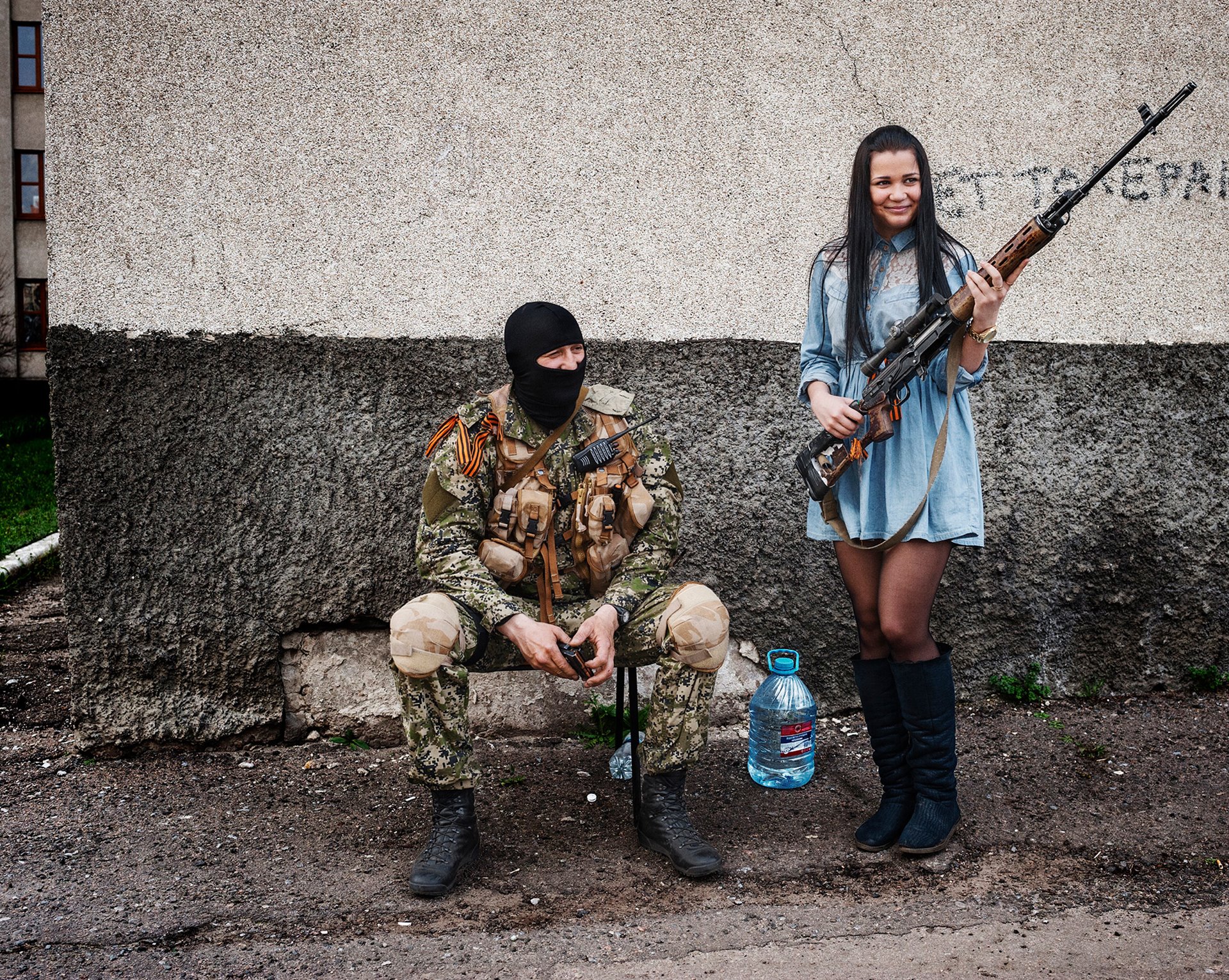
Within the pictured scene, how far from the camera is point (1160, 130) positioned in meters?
3.66

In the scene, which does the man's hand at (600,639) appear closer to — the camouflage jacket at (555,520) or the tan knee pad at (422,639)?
the camouflage jacket at (555,520)

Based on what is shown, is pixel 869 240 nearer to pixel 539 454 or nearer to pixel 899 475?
pixel 899 475

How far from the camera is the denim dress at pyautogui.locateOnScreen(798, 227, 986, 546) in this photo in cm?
264

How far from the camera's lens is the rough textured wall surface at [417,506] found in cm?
336

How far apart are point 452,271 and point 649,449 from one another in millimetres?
998

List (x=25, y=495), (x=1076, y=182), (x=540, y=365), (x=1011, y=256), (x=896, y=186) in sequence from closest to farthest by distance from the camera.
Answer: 1. (x=1011, y=256)
2. (x=896, y=186)
3. (x=540, y=365)
4. (x=1076, y=182)
5. (x=25, y=495)

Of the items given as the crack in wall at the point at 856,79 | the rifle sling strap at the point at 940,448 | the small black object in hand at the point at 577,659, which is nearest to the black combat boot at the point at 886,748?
the rifle sling strap at the point at 940,448

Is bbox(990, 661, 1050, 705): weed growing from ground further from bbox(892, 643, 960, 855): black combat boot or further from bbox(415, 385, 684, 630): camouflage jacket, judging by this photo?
bbox(415, 385, 684, 630): camouflage jacket

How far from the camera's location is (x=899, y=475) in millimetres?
2670

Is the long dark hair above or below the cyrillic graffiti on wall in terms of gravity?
below

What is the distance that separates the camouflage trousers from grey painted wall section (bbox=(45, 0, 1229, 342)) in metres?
1.12

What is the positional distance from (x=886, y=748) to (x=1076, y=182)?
2.13 metres

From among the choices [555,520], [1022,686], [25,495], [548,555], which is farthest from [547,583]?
[25,495]

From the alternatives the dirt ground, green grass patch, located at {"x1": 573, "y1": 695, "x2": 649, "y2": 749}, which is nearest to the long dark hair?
the dirt ground
